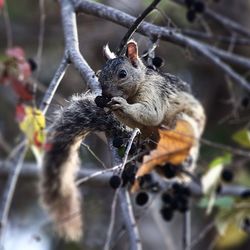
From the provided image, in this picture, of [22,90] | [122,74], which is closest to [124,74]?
[122,74]

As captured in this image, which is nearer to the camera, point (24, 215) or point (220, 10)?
point (220, 10)

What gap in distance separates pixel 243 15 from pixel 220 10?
21 cm

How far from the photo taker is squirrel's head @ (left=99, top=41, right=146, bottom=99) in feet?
11.9

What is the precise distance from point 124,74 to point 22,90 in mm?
948

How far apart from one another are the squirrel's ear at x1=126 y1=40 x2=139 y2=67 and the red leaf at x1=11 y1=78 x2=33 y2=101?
0.84 meters

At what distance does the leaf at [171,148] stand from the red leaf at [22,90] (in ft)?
2.72

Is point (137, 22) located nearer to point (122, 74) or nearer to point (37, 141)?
point (122, 74)

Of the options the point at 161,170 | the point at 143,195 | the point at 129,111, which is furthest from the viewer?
the point at 161,170

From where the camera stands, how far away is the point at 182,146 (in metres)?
4.29

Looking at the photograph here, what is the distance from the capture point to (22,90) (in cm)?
454

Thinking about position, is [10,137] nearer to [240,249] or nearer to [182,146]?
[240,249]

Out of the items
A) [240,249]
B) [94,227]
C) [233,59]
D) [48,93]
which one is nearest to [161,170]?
[233,59]

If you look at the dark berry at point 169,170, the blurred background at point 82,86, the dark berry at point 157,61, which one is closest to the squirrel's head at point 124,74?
the dark berry at point 157,61

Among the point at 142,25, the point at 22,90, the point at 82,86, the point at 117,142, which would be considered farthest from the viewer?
the point at 82,86
